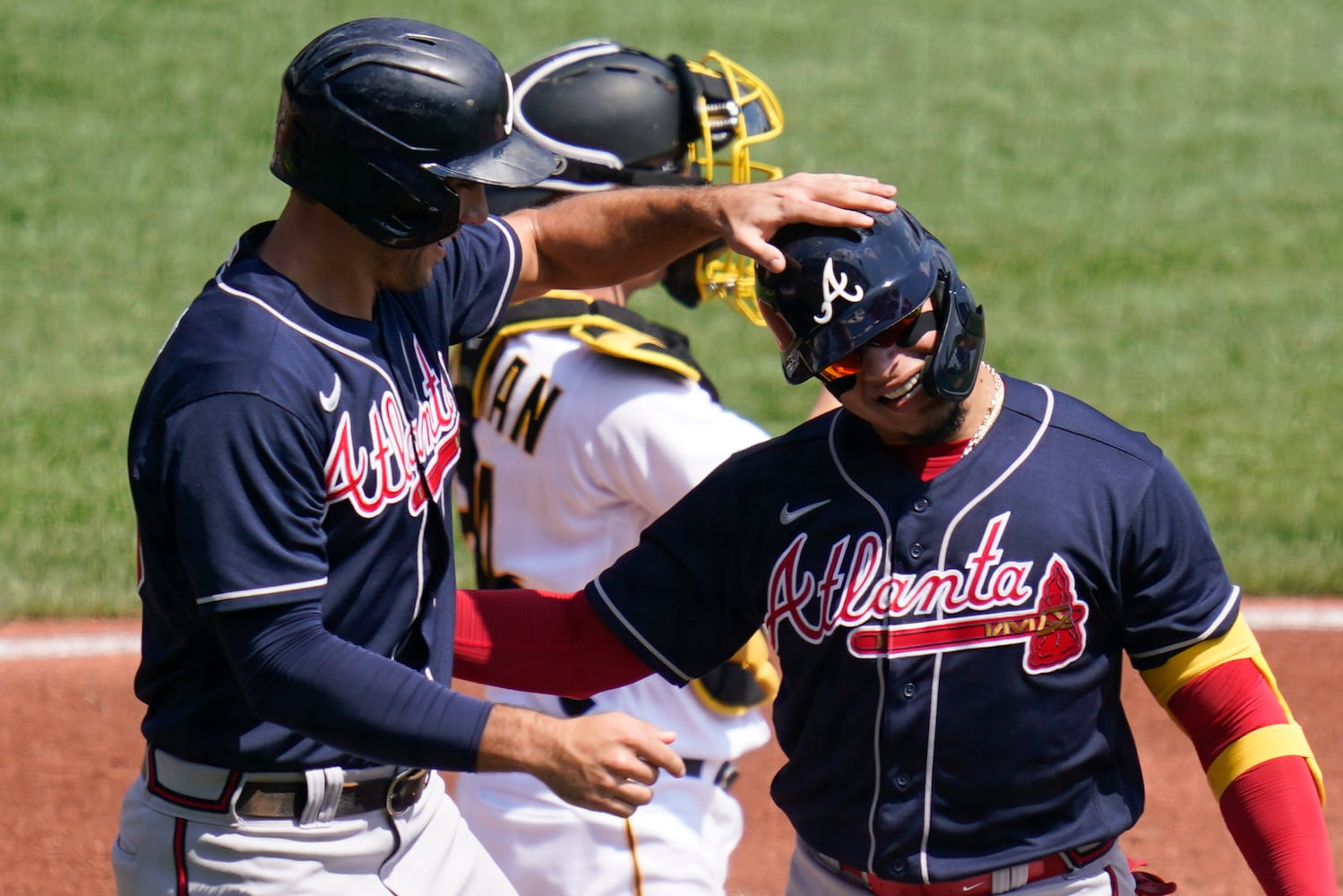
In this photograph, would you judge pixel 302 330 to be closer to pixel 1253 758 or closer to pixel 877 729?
pixel 877 729

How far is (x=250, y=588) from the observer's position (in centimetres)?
242

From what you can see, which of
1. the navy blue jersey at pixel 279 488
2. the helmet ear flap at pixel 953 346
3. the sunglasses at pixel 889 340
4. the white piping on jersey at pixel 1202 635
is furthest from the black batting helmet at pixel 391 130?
the white piping on jersey at pixel 1202 635

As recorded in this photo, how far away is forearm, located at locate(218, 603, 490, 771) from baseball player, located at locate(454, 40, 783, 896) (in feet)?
2.63

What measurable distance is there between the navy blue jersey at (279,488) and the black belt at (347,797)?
46 millimetres

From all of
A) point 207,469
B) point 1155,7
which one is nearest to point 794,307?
point 207,469

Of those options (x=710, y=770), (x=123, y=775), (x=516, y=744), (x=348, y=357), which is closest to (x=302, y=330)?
(x=348, y=357)

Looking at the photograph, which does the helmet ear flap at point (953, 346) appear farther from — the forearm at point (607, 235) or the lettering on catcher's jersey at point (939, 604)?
the forearm at point (607, 235)

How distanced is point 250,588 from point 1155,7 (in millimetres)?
Result: 12111

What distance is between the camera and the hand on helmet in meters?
2.62

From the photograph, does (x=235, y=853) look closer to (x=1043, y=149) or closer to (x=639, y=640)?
(x=639, y=640)

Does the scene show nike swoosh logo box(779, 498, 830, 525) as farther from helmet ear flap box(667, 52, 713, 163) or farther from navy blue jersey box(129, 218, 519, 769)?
helmet ear flap box(667, 52, 713, 163)

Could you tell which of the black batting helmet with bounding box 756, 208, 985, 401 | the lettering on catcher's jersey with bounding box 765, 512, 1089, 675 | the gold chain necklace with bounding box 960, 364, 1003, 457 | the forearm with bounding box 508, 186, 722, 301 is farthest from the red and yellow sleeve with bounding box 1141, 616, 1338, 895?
the forearm with bounding box 508, 186, 722, 301

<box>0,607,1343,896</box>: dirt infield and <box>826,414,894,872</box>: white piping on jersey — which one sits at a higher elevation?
<box>826,414,894,872</box>: white piping on jersey

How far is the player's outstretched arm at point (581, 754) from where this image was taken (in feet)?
7.95
